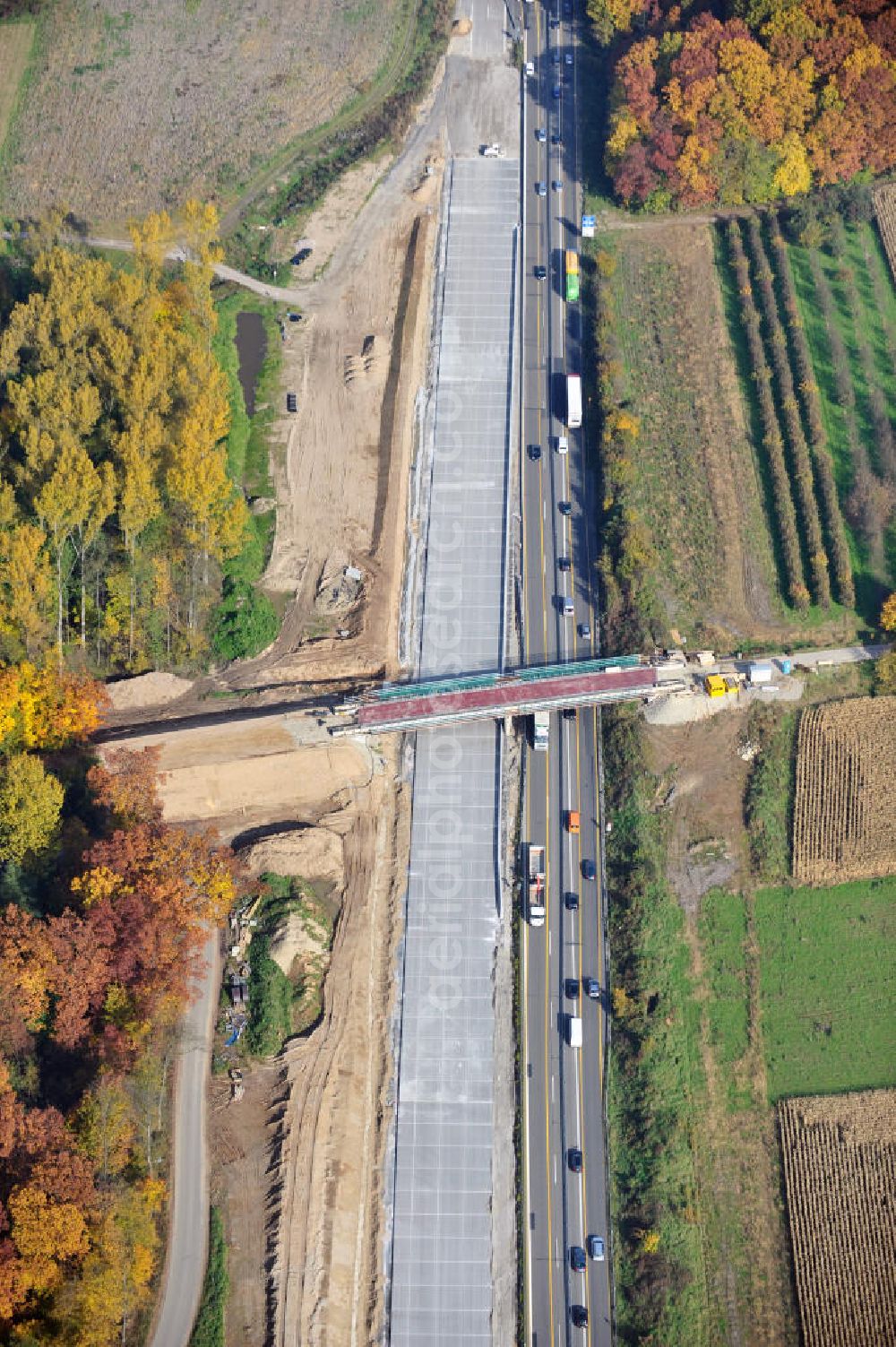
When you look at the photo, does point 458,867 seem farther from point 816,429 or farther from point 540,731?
point 816,429

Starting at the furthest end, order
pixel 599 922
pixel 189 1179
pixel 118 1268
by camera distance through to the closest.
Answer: pixel 599 922 < pixel 189 1179 < pixel 118 1268

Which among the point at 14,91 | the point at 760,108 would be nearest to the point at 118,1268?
the point at 760,108

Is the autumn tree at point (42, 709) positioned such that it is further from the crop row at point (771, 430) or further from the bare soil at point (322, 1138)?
the crop row at point (771, 430)

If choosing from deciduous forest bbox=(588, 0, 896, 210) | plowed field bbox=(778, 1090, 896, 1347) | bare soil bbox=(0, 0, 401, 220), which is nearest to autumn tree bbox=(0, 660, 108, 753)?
plowed field bbox=(778, 1090, 896, 1347)

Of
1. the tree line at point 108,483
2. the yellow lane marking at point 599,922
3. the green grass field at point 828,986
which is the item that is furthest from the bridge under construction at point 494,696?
the green grass field at point 828,986

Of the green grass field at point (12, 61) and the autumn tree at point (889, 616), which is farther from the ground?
the green grass field at point (12, 61)

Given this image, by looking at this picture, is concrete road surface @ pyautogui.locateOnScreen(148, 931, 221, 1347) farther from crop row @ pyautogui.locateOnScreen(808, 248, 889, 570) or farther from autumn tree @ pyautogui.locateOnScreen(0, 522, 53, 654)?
crop row @ pyautogui.locateOnScreen(808, 248, 889, 570)
